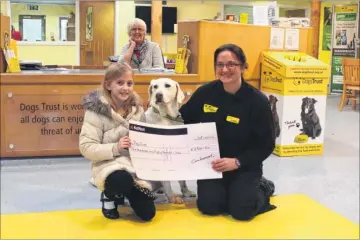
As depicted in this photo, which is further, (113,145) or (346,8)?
(346,8)

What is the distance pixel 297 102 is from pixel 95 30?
5708mm

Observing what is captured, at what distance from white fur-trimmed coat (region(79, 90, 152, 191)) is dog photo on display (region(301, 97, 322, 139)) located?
2031mm

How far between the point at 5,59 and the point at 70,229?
1893 millimetres

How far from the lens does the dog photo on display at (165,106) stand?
2.64 meters

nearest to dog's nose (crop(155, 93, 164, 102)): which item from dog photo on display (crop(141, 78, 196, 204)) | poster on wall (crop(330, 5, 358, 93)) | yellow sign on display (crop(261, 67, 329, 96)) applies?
dog photo on display (crop(141, 78, 196, 204))

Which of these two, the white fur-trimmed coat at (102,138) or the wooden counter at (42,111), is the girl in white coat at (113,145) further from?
the wooden counter at (42,111)

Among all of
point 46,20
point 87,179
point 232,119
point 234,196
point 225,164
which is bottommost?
point 87,179

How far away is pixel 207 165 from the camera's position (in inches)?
98.9

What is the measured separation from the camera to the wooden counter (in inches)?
143

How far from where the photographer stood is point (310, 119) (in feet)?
13.5

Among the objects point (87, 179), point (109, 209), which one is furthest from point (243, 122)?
point (87, 179)

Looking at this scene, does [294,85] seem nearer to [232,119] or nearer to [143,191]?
[232,119]

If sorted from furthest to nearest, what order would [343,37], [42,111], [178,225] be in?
[343,37], [42,111], [178,225]

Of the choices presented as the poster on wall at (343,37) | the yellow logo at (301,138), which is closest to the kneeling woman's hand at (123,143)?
the yellow logo at (301,138)
